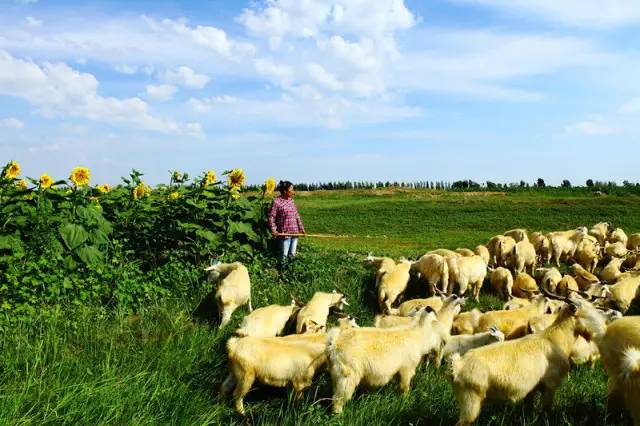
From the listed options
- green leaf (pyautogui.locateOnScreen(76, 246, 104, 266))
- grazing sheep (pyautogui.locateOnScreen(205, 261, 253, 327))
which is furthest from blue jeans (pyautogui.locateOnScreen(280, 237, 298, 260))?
green leaf (pyautogui.locateOnScreen(76, 246, 104, 266))

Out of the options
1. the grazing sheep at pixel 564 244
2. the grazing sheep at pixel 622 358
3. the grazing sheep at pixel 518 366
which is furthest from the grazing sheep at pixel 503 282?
the grazing sheep at pixel 622 358

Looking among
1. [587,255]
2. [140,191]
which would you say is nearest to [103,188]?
[140,191]

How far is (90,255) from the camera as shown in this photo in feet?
28.9

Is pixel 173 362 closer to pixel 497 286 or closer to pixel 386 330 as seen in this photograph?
pixel 386 330

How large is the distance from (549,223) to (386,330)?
69.2 feet

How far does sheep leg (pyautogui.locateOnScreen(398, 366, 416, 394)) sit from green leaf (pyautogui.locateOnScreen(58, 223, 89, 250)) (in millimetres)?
5078

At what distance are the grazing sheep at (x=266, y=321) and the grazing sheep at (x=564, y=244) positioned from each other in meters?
9.21

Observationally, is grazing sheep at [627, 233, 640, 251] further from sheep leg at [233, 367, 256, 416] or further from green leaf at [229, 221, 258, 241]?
sheep leg at [233, 367, 256, 416]

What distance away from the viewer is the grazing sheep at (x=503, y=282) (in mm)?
11742

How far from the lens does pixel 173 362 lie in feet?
21.0

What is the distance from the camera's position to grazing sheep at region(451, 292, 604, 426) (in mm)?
5406

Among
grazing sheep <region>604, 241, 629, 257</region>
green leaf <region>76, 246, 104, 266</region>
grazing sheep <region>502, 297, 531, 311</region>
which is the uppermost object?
green leaf <region>76, 246, 104, 266</region>

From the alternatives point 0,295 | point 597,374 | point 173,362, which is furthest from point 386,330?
point 0,295

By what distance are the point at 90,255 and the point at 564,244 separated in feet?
37.3
